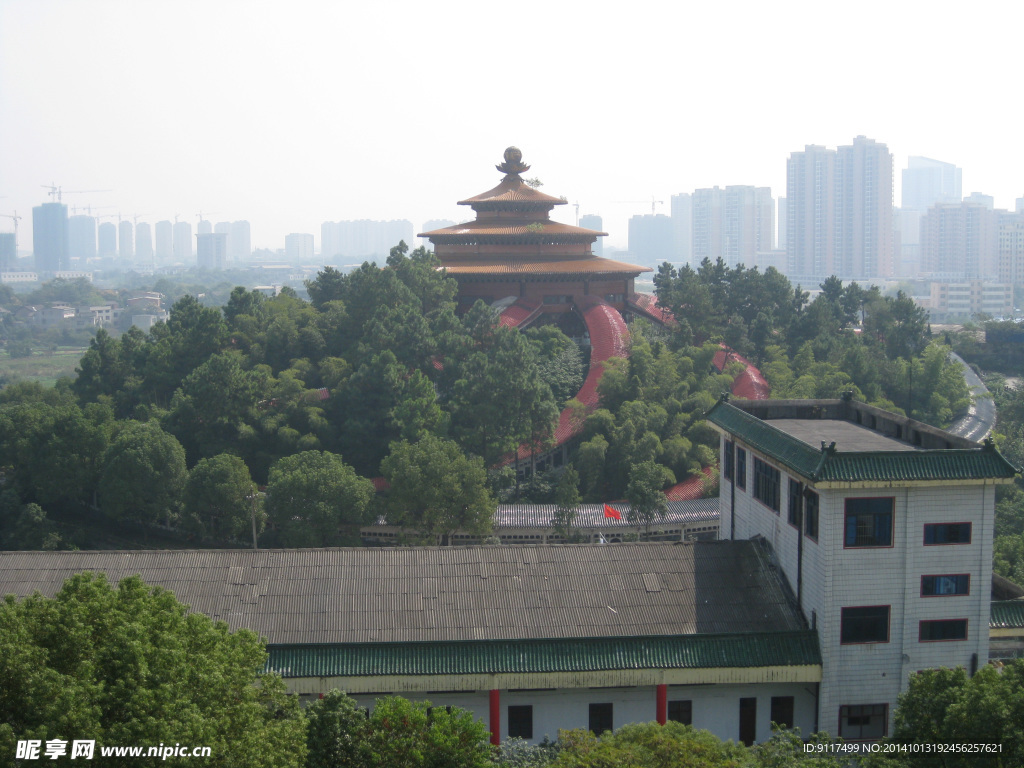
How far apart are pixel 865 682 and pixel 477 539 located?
16.0 m

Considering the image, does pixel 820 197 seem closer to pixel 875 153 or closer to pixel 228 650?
pixel 875 153

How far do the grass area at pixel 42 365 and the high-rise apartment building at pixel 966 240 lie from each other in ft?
342

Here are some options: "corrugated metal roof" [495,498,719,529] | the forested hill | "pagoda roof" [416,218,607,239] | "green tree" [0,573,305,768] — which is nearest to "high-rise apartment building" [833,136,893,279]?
the forested hill

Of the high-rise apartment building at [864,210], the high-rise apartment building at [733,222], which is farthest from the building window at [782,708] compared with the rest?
the high-rise apartment building at [733,222]

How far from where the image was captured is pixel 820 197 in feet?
470

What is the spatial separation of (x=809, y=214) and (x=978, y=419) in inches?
4171

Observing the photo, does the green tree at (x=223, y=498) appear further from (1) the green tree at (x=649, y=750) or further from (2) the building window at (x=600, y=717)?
(1) the green tree at (x=649, y=750)

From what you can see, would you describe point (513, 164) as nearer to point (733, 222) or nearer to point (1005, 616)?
point (1005, 616)

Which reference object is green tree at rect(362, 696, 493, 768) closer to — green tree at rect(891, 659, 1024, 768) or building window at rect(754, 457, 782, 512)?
green tree at rect(891, 659, 1024, 768)

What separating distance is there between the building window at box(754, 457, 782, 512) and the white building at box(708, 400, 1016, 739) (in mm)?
1135

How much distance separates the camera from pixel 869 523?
16297mm

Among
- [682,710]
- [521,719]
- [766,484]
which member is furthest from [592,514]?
[521,719]

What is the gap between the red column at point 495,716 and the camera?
16.0m

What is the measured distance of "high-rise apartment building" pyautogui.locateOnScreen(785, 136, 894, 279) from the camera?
136 m
